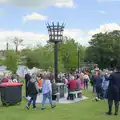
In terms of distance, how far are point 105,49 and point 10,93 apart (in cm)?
8143

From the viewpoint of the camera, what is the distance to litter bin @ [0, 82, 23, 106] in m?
16.2

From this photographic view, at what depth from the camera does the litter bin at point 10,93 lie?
1624cm

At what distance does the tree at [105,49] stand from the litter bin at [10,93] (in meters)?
79.6

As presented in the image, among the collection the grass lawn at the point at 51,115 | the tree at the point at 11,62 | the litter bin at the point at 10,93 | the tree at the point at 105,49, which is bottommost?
the grass lawn at the point at 51,115

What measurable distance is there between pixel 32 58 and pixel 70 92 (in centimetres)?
6759

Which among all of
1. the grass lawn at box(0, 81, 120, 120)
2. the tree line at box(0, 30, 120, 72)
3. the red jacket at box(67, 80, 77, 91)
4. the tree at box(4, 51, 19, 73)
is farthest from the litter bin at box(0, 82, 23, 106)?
the tree at box(4, 51, 19, 73)

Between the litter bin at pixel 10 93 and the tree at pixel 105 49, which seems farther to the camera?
the tree at pixel 105 49

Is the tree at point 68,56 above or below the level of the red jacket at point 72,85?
above

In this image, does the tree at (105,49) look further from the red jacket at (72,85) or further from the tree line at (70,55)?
the red jacket at (72,85)

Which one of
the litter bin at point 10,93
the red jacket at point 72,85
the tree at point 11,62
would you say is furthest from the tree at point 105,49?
the litter bin at point 10,93

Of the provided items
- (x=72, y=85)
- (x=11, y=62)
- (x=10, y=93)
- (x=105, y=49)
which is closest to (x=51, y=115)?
(x=10, y=93)

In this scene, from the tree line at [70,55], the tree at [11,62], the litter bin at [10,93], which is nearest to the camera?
the litter bin at [10,93]

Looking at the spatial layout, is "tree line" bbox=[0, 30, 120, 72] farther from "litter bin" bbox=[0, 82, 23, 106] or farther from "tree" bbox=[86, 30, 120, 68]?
"litter bin" bbox=[0, 82, 23, 106]

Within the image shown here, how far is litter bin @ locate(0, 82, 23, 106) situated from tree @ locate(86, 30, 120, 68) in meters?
79.6
